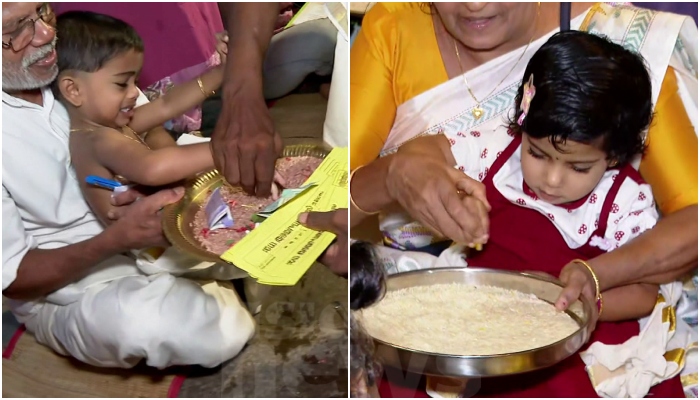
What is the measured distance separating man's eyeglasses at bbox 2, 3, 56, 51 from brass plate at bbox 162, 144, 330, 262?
0.31 meters

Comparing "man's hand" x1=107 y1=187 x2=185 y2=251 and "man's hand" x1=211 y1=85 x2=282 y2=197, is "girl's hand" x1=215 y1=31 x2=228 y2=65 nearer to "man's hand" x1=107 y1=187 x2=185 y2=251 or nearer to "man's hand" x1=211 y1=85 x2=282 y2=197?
"man's hand" x1=211 y1=85 x2=282 y2=197

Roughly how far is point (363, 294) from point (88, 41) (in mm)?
562

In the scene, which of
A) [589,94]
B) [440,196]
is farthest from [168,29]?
[589,94]

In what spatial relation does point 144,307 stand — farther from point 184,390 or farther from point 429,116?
point 429,116

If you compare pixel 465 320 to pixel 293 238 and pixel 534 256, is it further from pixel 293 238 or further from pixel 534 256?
pixel 293 238

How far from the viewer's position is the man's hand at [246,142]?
122 cm

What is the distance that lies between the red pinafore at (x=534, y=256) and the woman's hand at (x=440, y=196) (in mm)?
41

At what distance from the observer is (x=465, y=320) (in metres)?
1.27

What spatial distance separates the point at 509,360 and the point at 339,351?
11.2 inches

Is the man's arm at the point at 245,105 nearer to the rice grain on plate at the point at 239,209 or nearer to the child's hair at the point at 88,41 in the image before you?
the rice grain on plate at the point at 239,209

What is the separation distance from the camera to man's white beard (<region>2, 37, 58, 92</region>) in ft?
3.88

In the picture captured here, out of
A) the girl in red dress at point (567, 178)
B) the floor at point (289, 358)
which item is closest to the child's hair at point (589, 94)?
the girl in red dress at point (567, 178)

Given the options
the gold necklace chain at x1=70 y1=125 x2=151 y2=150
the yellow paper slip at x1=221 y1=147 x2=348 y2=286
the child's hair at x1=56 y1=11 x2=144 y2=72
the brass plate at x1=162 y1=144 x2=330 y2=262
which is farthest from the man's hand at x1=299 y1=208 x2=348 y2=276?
the child's hair at x1=56 y1=11 x2=144 y2=72

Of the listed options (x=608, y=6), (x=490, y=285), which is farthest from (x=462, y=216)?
Answer: (x=608, y=6)
